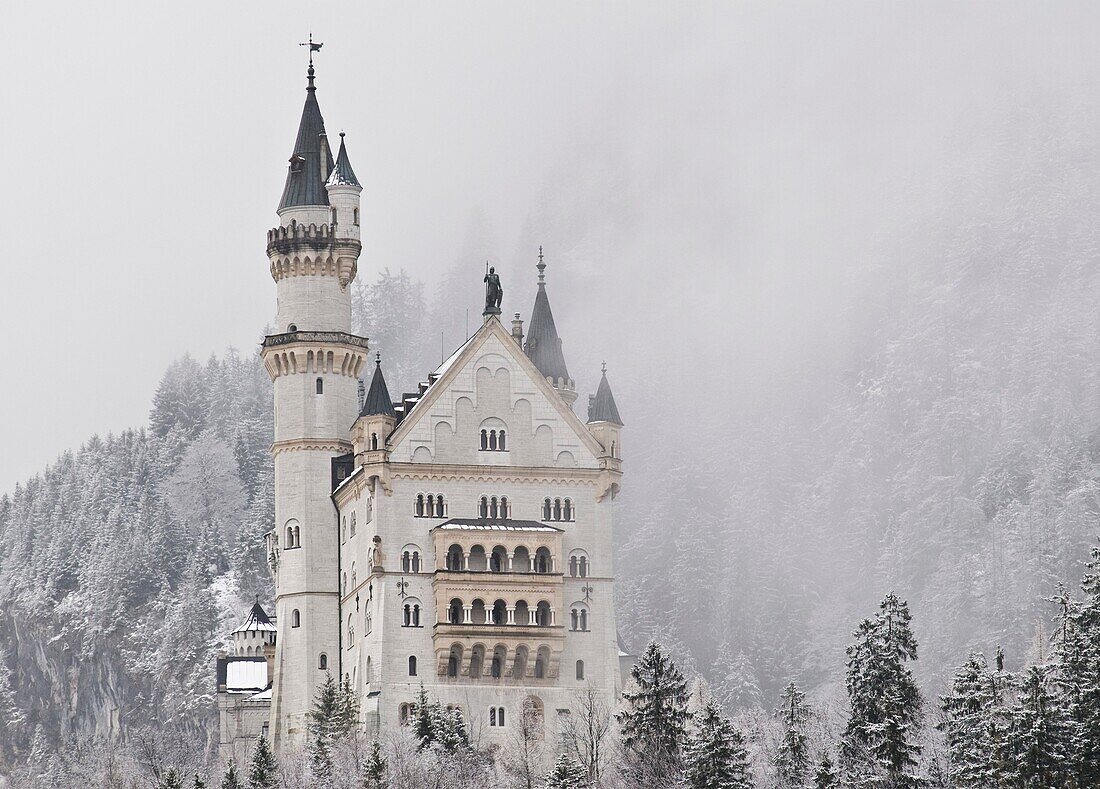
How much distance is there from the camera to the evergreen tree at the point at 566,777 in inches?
4200

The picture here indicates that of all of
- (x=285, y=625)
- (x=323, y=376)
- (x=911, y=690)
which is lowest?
(x=911, y=690)

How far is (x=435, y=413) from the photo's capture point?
439ft

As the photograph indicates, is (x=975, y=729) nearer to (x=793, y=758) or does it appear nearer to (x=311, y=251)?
(x=793, y=758)

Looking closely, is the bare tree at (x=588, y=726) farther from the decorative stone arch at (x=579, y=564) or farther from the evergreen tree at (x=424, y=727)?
the evergreen tree at (x=424, y=727)

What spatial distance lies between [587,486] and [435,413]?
7.60m

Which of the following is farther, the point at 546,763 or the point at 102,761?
the point at 102,761

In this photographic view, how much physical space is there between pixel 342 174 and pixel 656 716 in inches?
1535

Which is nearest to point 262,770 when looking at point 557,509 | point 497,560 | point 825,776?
point 497,560

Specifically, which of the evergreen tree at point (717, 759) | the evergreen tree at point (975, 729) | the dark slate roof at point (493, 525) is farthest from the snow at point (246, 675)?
the evergreen tree at point (975, 729)

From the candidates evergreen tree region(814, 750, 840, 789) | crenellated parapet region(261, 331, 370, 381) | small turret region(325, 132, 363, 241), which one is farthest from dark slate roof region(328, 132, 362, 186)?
evergreen tree region(814, 750, 840, 789)

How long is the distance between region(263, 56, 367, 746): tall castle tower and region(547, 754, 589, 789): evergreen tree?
104ft

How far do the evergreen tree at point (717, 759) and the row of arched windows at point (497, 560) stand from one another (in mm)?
25231

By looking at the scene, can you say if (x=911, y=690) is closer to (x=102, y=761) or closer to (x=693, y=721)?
(x=693, y=721)

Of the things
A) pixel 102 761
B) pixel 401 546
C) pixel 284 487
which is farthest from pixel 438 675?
pixel 102 761
